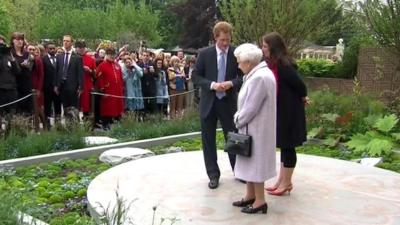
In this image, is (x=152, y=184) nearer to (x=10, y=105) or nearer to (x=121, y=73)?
(x=10, y=105)

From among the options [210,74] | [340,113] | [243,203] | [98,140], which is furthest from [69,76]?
[243,203]

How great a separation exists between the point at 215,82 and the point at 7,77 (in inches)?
213

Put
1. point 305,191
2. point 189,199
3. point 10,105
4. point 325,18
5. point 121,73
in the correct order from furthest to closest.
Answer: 1. point 325,18
2. point 121,73
3. point 10,105
4. point 305,191
5. point 189,199

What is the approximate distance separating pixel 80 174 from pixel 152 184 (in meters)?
1.39

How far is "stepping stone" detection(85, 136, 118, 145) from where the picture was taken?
9906mm

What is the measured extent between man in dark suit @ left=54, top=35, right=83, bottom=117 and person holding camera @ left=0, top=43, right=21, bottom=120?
3.44 feet

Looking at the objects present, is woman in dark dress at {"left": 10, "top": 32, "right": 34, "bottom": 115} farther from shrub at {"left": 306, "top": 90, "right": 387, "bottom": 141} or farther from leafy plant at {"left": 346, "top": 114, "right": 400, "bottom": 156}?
leafy plant at {"left": 346, "top": 114, "right": 400, "bottom": 156}

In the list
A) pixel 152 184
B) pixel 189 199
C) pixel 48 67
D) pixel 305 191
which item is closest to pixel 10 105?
pixel 48 67

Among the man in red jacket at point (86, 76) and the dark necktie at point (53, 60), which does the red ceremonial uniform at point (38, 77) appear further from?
the man in red jacket at point (86, 76)

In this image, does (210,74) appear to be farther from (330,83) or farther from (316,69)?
(316,69)

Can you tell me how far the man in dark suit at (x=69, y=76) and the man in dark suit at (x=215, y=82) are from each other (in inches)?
210

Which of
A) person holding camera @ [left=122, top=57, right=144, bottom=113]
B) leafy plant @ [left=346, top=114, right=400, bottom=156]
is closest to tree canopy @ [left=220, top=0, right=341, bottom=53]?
person holding camera @ [left=122, top=57, right=144, bottom=113]

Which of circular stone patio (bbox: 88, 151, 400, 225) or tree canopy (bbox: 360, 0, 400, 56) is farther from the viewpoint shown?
tree canopy (bbox: 360, 0, 400, 56)

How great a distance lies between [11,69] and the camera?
417 inches
